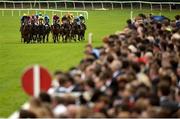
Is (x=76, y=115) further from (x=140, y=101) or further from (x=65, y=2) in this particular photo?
(x=65, y=2)

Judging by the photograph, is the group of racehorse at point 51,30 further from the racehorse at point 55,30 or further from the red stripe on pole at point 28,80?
the red stripe on pole at point 28,80

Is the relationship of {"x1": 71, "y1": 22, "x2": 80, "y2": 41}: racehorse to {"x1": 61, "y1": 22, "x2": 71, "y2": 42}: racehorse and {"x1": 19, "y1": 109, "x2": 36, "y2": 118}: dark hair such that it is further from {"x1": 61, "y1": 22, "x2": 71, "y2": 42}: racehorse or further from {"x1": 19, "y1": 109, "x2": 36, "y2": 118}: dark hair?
{"x1": 19, "y1": 109, "x2": 36, "y2": 118}: dark hair

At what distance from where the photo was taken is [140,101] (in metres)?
10.4

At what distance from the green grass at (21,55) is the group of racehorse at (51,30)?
2.51 feet

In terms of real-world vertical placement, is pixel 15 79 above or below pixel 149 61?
below

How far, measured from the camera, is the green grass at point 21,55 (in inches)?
804

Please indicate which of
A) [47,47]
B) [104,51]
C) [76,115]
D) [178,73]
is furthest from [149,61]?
[47,47]

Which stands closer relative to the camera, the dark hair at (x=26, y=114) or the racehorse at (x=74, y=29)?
the dark hair at (x=26, y=114)

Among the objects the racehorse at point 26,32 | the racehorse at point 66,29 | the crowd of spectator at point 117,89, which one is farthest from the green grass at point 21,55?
the crowd of spectator at point 117,89

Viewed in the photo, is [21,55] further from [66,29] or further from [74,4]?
[74,4]

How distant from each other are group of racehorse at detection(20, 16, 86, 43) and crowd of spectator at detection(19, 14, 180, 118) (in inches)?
898

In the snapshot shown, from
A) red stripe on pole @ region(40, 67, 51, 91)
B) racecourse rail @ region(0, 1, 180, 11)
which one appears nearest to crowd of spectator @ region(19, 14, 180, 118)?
red stripe on pole @ region(40, 67, 51, 91)

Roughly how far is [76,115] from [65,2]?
55349 mm

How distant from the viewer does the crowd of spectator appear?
407 inches
